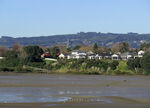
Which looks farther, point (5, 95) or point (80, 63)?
point (80, 63)

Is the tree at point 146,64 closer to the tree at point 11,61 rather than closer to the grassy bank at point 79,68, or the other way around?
the grassy bank at point 79,68

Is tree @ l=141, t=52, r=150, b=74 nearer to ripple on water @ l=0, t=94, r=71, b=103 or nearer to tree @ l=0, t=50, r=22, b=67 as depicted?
tree @ l=0, t=50, r=22, b=67

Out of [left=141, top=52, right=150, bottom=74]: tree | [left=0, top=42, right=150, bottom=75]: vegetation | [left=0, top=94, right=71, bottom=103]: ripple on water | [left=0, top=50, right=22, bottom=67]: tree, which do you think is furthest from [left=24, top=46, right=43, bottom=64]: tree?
[left=0, top=94, right=71, bottom=103]: ripple on water

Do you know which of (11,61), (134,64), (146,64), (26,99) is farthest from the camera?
(11,61)

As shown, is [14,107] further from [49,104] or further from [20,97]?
[20,97]

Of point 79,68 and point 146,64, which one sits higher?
point 146,64

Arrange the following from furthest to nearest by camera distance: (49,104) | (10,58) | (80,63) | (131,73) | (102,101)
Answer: (10,58)
(80,63)
(131,73)
(102,101)
(49,104)

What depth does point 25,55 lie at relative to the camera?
68.2m

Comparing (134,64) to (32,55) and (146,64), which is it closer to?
(146,64)

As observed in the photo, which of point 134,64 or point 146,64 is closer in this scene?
point 146,64

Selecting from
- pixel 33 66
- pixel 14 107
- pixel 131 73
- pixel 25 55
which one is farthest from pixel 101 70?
pixel 14 107

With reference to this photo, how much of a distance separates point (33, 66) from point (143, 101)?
41.8 m

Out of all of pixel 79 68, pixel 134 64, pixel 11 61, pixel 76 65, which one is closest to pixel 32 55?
pixel 11 61

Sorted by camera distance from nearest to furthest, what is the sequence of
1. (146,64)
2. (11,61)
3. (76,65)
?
(146,64) < (76,65) < (11,61)
